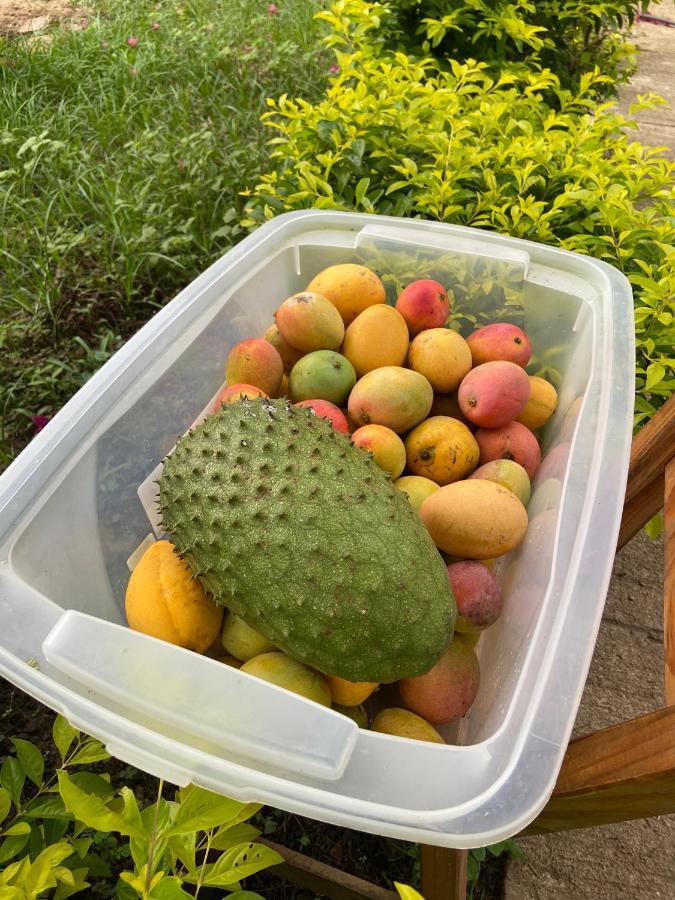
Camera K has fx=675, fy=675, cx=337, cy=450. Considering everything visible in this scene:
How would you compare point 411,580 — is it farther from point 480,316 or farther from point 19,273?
point 19,273

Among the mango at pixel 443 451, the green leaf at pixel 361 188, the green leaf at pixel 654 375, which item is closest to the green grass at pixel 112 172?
the green leaf at pixel 361 188

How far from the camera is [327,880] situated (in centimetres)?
133

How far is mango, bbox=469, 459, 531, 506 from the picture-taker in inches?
51.1

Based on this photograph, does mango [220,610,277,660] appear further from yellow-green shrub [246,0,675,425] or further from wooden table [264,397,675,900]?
yellow-green shrub [246,0,675,425]

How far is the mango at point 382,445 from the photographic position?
4.23 ft

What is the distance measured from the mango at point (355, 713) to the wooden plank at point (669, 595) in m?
0.46

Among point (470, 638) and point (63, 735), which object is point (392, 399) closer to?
point (470, 638)

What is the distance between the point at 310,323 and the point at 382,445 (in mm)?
328

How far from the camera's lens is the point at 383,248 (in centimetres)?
166

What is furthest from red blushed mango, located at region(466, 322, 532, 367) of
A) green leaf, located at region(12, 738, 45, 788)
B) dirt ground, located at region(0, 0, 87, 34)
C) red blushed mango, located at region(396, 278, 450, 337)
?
dirt ground, located at region(0, 0, 87, 34)

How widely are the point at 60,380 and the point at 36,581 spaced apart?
1.39 metres

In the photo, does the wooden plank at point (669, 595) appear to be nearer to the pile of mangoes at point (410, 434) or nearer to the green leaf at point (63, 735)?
the pile of mangoes at point (410, 434)

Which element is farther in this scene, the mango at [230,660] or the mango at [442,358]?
the mango at [442,358]

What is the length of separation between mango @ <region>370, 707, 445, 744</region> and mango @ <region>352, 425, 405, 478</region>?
0.44 metres
